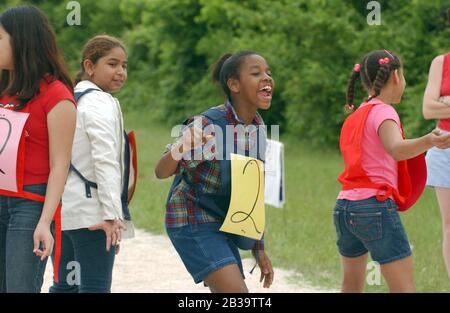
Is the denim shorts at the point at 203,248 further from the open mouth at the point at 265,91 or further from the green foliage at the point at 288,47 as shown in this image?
the green foliage at the point at 288,47

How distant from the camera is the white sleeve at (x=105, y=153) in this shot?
5281 millimetres

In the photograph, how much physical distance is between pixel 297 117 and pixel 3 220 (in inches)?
665

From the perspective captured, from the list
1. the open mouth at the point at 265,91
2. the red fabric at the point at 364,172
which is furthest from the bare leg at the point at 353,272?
the open mouth at the point at 265,91

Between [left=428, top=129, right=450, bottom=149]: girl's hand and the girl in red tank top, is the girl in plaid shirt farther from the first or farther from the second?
the girl in red tank top

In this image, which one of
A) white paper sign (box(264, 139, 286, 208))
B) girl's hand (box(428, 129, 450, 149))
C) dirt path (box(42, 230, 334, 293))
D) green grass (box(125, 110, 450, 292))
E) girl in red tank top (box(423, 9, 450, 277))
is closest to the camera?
girl's hand (box(428, 129, 450, 149))

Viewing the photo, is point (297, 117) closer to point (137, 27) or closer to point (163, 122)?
point (163, 122)

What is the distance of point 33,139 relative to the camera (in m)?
4.53

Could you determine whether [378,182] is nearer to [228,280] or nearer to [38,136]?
[228,280]

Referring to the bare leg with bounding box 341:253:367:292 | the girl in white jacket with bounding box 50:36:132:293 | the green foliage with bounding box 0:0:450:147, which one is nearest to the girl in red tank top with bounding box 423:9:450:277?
the bare leg with bounding box 341:253:367:292

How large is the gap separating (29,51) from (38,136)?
0.36 m

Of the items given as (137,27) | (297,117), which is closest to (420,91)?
(297,117)

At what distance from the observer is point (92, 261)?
5414 mm

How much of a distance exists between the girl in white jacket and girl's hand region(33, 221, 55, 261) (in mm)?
845

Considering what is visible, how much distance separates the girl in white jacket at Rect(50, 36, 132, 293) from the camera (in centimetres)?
529
